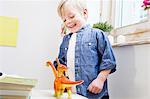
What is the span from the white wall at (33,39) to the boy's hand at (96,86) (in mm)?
585

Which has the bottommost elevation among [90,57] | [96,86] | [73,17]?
[96,86]

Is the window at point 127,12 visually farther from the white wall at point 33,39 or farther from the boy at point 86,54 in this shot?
the boy at point 86,54

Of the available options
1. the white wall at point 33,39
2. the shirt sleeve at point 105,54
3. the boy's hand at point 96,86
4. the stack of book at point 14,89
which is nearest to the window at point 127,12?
the white wall at point 33,39

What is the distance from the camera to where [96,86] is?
88 centimetres

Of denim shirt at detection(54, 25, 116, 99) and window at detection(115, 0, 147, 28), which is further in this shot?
window at detection(115, 0, 147, 28)

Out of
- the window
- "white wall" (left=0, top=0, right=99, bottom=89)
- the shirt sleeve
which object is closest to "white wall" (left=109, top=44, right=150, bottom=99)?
the shirt sleeve

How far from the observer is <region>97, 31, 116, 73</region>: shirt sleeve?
2.92ft

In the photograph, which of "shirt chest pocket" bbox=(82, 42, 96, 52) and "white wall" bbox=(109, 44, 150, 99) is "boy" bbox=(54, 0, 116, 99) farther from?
"white wall" bbox=(109, 44, 150, 99)

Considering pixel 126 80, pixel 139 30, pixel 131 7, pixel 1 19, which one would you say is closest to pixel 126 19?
pixel 131 7

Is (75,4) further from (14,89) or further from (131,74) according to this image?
(14,89)

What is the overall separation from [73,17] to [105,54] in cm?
20

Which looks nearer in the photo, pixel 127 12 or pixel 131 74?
pixel 131 74

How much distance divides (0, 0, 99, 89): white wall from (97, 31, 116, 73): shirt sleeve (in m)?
0.49

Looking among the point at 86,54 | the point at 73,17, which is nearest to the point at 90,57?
the point at 86,54
